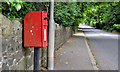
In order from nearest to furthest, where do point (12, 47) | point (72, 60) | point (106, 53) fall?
1. point (12, 47)
2. point (72, 60)
3. point (106, 53)

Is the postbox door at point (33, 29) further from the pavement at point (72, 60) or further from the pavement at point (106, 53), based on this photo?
the pavement at point (106, 53)

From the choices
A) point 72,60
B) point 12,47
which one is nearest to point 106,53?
point 72,60

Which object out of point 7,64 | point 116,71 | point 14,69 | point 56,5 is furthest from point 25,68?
point 56,5

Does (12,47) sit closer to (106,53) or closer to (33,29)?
(33,29)

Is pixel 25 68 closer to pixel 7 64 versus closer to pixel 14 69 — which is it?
pixel 14 69

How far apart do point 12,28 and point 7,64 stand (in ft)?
2.26

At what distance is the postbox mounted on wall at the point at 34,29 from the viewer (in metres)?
3.43

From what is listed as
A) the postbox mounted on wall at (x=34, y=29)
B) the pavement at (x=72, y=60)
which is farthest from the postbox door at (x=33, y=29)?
the pavement at (x=72, y=60)

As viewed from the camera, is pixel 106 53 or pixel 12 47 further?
pixel 106 53

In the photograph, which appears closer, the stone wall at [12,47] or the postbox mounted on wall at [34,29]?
the stone wall at [12,47]

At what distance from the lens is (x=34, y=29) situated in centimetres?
346

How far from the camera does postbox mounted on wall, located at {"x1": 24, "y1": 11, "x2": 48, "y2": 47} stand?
3.43 m

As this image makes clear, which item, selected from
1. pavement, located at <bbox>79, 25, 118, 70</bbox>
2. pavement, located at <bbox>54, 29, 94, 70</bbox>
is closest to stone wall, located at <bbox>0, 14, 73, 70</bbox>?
pavement, located at <bbox>54, 29, 94, 70</bbox>

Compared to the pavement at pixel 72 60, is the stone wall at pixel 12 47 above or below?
above
